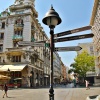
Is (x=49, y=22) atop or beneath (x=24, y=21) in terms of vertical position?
beneath

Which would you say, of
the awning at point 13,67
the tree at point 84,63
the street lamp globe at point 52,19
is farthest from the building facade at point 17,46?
the street lamp globe at point 52,19

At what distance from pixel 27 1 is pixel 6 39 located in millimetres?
11610

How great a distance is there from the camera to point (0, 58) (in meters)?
40.3

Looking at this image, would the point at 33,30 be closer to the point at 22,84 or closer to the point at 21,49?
the point at 21,49

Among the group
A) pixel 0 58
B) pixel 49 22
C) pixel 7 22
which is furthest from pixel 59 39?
pixel 7 22

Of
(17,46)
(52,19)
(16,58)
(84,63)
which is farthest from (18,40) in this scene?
(52,19)

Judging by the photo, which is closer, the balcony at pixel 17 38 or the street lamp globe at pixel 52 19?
the street lamp globe at pixel 52 19

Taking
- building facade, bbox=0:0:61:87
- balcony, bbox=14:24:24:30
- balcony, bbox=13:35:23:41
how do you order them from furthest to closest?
balcony, bbox=14:24:24:30
balcony, bbox=13:35:23:41
building facade, bbox=0:0:61:87

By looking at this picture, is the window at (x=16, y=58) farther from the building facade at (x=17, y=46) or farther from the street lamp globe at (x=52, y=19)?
the street lamp globe at (x=52, y=19)

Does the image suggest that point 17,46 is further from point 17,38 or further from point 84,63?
point 84,63

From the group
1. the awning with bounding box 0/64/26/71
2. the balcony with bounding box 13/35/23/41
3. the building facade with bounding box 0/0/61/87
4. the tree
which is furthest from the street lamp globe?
the tree

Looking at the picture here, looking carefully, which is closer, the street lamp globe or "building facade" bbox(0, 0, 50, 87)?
the street lamp globe

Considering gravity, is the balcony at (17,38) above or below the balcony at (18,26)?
below

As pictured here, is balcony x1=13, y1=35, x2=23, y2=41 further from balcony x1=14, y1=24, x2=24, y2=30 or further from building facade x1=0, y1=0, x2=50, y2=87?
balcony x1=14, y1=24, x2=24, y2=30
